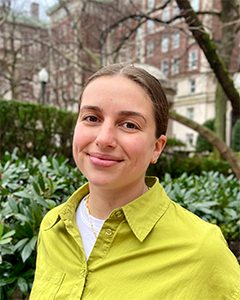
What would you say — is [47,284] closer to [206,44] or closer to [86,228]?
[86,228]

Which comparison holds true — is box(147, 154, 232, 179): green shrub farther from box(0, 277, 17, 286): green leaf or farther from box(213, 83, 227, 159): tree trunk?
box(213, 83, 227, 159): tree trunk

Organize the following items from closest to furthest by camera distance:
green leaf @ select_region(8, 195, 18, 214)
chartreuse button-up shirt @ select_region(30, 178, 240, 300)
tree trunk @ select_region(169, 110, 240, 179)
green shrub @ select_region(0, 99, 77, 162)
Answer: chartreuse button-up shirt @ select_region(30, 178, 240, 300), green leaf @ select_region(8, 195, 18, 214), tree trunk @ select_region(169, 110, 240, 179), green shrub @ select_region(0, 99, 77, 162)

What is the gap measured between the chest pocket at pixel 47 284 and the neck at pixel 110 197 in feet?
1.05

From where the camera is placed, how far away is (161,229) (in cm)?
112

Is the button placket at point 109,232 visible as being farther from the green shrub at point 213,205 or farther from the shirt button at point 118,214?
the green shrub at point 213,205

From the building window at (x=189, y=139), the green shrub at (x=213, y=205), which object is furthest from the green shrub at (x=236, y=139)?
the green shrub at (x=213, y=205)

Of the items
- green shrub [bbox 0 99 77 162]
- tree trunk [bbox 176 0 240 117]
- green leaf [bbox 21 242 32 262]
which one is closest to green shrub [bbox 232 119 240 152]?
green shrub [bbox 0 99 77 162]

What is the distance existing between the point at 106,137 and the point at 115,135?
45 mm

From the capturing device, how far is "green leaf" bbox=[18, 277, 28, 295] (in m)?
1.69

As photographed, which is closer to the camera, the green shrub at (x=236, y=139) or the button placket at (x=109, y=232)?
the button placket at (x=109, y=232)

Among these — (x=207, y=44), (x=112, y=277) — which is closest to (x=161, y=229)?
(x=112, y=277)

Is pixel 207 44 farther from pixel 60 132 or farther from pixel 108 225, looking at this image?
pixel 60 132

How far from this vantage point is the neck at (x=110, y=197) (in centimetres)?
122

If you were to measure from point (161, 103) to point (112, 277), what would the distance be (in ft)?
2.53
